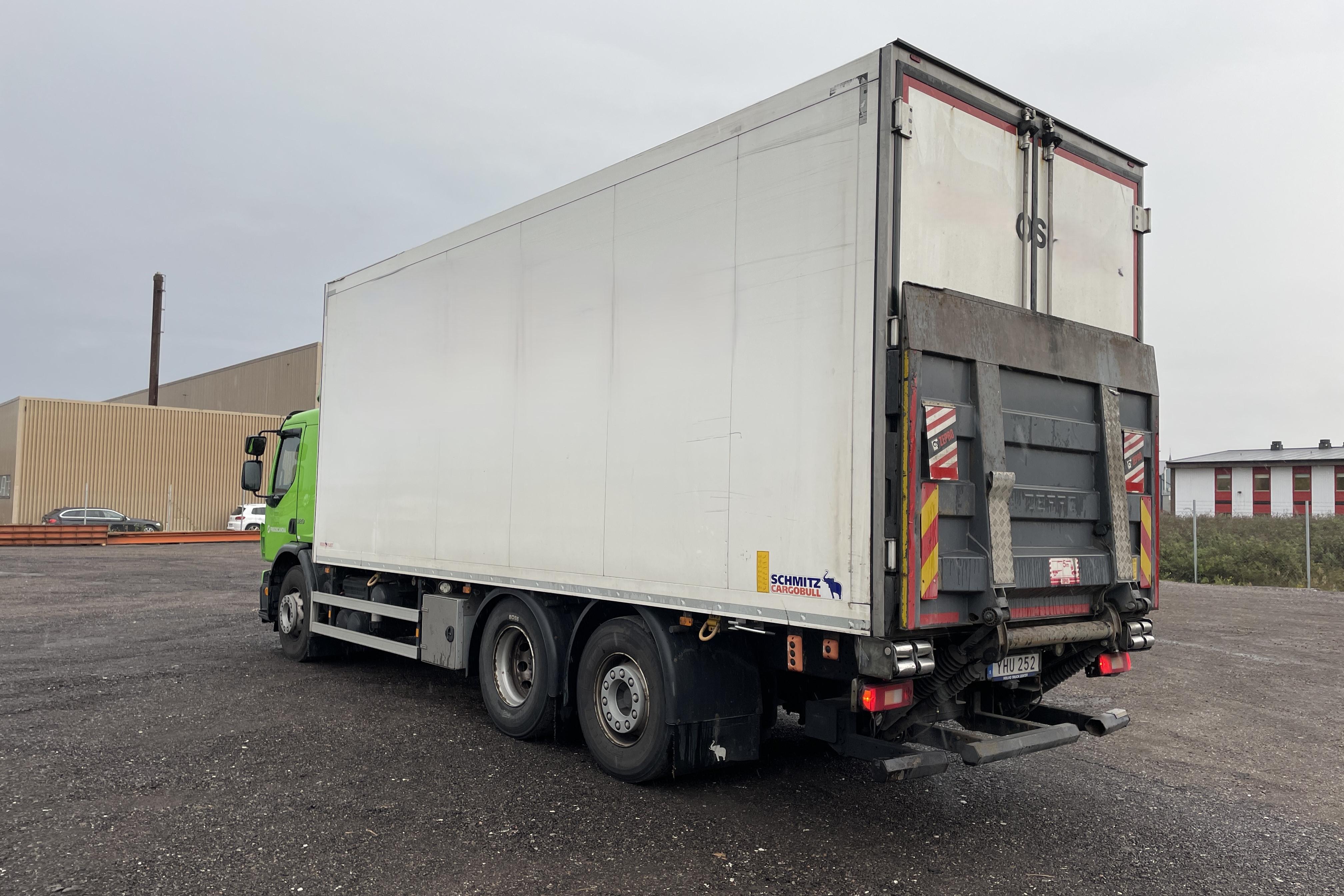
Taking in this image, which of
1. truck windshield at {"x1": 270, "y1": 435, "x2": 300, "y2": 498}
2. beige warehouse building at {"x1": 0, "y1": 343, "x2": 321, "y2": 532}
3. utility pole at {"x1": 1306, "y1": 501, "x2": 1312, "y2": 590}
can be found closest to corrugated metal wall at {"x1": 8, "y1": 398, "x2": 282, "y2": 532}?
beige warehouse building at {"x1": 0, "y1": 343, "x2": 321, "y2": 532}

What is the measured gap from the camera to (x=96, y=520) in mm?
36656

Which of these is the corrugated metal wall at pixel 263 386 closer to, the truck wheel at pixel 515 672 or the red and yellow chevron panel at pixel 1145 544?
the truck wheel at pixel 515 672

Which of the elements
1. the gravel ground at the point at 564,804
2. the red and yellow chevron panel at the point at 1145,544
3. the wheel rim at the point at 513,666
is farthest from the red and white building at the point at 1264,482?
the wheel rim at the point at 513,666

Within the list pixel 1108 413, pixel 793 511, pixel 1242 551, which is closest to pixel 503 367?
pixel 793 511

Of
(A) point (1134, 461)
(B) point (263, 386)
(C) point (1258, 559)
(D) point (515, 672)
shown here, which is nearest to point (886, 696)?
(A) point (1134, 461)

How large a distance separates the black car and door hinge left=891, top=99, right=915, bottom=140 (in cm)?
3717

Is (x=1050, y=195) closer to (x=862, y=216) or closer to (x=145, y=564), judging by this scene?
(x=862, y=216)

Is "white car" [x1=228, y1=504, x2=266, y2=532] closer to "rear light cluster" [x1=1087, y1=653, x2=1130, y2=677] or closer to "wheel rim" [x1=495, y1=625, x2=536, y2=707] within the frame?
"wheel rim" [x1=495, y1=625, x2=536, y2=707]

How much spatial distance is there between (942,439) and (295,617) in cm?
748

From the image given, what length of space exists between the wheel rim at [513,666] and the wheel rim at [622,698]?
1012 mm

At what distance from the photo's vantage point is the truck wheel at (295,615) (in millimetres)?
9453

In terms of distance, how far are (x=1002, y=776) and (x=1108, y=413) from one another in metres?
2.37

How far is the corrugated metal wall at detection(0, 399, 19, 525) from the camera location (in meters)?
37.5

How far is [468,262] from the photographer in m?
7.33
